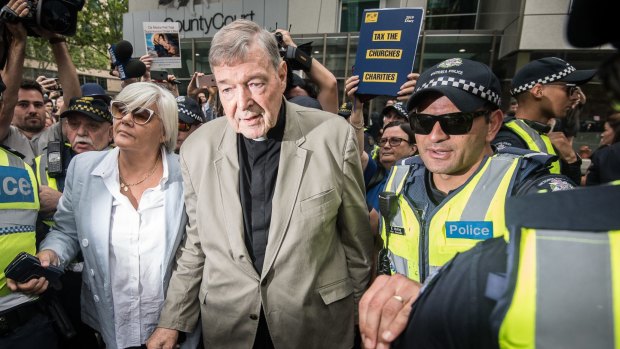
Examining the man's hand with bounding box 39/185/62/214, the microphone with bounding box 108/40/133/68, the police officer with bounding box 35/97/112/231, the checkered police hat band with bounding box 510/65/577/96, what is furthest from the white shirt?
the checkered police hat band with bounding box 510/65/577/96

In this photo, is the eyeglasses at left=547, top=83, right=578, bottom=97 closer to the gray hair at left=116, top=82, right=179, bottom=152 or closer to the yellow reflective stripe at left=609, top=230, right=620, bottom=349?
the yellow reflective stripe at left=609, top=230, right=620, bottom=349

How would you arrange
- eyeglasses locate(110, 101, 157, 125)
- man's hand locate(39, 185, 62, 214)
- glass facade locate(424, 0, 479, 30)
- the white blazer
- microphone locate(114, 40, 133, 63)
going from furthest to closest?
glass facade locate(424, 0, 479, 30) → microphone locate(114, 40, 133, 63) → man's hand locate(39, 185, 62, 214) → eyeglasses locate(110, 101, 157, 125) → the white blazer

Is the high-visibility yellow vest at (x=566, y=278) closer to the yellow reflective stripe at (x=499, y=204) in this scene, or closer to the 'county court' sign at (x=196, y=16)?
the yellow reflective stripe at (x=499, y=204)

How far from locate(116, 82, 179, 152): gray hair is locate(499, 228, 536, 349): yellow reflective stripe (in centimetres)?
203

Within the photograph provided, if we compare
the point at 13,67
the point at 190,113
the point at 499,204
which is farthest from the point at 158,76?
the point at 499,204

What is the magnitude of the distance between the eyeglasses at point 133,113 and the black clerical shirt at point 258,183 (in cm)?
62

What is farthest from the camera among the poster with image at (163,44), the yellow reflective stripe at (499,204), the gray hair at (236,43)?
the poster with image at (163,44)

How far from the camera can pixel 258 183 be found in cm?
171

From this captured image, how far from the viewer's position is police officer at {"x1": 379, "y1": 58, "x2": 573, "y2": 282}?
1350 mm

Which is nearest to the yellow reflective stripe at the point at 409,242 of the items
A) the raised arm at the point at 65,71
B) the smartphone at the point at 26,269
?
the smartphone at the point at 26,269

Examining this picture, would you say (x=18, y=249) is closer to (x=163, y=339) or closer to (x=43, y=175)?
(x=163, y=339)

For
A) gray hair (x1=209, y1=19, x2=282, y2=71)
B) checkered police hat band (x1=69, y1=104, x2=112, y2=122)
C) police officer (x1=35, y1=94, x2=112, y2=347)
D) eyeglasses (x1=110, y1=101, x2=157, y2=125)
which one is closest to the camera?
gray hair (x1=209, y1=19, x2=282, y2=71)

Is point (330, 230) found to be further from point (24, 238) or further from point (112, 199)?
point (24, 238)

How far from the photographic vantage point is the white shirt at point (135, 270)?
180 cm
